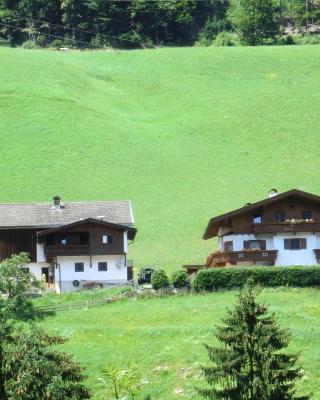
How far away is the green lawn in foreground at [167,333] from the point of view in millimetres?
42312

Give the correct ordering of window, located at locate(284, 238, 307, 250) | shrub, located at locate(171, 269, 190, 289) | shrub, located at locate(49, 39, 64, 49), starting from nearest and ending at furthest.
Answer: shrub, located at locate(171, 269, 190, 289) → window, located at locate(284, 238, 307, 250) → shrub, located at locate(49, 39, 64, 49)

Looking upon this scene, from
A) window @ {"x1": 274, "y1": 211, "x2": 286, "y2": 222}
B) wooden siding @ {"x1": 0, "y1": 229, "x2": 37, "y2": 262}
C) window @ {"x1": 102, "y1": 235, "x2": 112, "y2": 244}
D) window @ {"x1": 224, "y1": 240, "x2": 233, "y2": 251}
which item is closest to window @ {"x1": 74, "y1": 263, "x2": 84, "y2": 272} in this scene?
window @ {"x1": 102, "y1": 235, "x2": 112, "y2": 244}

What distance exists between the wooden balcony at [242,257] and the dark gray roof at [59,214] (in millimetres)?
9016

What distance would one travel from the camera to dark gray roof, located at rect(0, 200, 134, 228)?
69.0m

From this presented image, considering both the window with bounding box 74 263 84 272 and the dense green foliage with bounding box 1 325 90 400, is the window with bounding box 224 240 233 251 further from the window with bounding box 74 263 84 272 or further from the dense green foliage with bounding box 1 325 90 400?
the dense green foliage with bounding box 1 325 90 400

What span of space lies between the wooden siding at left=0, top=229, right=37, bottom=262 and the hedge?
51.8 ft

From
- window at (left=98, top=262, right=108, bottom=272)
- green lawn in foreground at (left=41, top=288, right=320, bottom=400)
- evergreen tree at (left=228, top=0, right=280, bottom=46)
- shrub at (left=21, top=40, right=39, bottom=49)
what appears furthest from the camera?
evergreen tree at (left=228, top=0, right=280, bottom=46)

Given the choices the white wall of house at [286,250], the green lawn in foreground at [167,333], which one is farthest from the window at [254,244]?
the green lawn in foreground at [167,333]

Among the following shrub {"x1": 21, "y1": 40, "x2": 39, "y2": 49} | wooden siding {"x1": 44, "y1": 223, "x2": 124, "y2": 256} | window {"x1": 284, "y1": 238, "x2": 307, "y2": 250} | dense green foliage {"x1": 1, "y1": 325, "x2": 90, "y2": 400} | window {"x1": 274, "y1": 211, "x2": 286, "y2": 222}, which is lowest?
dense green foliage {"x1": 1, "y1": 325, "x2": 90, "y2": 400}

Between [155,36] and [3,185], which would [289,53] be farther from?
[3,185]

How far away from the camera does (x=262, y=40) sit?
172 meters

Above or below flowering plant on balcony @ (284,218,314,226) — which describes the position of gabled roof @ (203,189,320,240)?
above

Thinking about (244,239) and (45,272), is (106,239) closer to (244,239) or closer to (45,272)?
(45,272)

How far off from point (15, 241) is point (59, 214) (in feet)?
11.1
